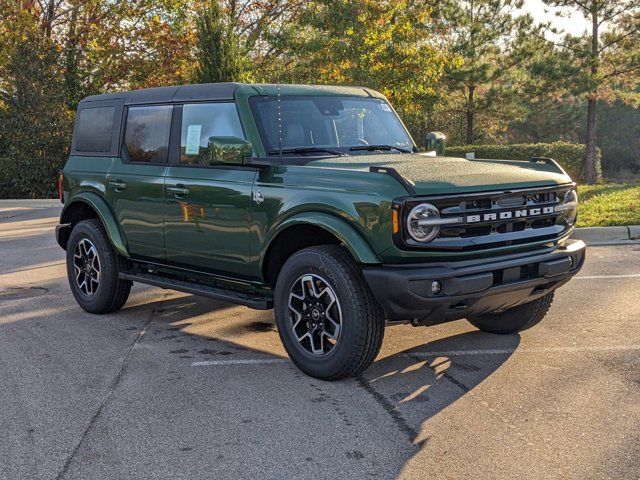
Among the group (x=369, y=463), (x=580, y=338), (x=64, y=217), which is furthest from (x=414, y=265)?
(x=64, y=217)

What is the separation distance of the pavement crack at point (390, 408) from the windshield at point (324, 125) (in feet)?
5.81

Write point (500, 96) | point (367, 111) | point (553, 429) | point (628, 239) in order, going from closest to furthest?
point (553, 429) < point (367, 111) < point (628, 239) < point (500, 96)

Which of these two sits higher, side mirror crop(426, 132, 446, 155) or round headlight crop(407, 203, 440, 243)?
side mirror crop(426, 132, 446, 155)

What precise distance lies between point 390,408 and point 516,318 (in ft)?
6.09

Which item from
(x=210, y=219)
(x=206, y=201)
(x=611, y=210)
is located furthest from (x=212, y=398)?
(x=611, y=210)

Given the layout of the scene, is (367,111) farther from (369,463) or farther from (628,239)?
(628,239)

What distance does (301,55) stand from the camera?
22.5 meters

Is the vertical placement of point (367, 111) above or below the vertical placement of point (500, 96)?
below

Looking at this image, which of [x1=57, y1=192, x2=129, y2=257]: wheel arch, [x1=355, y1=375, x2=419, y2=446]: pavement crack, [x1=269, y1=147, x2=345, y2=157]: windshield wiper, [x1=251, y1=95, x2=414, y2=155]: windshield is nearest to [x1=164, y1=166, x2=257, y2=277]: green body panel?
[x1=269, y1=147, x2=345, y2=157]: windshield wiper

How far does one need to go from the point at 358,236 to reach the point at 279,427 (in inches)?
49.8

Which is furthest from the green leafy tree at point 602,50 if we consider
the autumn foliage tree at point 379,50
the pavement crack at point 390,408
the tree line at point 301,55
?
the pavement crack at point 390,408

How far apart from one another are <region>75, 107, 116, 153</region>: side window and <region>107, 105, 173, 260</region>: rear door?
27 centimetres

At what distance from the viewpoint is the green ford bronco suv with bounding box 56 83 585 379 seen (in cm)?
462

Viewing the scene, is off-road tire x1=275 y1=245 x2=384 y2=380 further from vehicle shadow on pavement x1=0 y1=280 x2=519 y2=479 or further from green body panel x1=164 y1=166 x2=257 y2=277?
green body panel x1=164 y1=166 x2=257 y2=277
